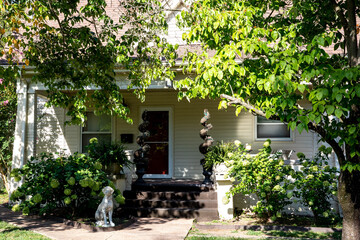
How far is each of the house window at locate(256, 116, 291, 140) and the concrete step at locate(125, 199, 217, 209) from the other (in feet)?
11.1

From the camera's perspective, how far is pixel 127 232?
287 inches

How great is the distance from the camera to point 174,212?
8.80 metres

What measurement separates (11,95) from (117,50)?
5991 mm

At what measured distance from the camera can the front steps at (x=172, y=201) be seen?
876cm

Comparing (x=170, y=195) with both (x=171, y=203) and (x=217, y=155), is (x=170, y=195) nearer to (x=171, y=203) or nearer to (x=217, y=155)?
(x=171, y=203)

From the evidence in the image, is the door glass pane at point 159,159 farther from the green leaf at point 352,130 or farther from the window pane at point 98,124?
the green leaf at point 352,130

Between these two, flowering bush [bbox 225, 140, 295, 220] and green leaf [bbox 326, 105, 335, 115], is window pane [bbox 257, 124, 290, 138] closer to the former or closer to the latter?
flowering bush [bbox 225, 140, 295, 220]

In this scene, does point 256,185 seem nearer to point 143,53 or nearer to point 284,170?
point 284,170

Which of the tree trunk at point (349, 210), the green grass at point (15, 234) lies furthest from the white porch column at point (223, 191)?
the green grass at point (15, 234)

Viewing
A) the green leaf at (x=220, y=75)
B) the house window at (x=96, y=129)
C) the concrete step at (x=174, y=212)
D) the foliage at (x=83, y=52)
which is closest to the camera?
the green leaf at (x=220, y=75)

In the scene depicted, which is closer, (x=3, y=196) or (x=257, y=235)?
(x=257, y=235)

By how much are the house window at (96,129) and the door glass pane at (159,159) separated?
1.51 m

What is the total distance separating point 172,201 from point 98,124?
4.38m

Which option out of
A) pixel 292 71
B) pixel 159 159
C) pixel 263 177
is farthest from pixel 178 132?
pixel 292 71
